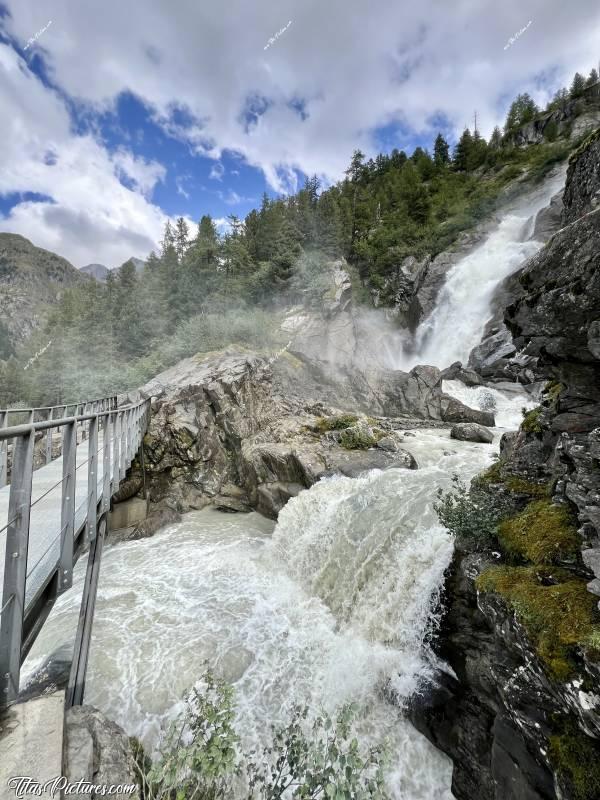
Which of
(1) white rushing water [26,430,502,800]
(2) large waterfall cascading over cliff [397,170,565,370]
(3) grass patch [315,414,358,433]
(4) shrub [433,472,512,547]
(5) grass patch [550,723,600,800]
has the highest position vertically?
(2) large waterfall cascading over cliff [397,170,565,370]

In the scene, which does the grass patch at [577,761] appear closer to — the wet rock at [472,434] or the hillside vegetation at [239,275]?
the wet rock at [472,434]

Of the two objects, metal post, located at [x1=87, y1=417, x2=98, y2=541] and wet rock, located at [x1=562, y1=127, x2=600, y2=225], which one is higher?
wet rock, located at [x1=562, y1=127, x2=600, y2=225]

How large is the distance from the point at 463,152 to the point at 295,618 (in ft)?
216

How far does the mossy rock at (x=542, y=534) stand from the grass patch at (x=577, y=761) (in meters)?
1.71

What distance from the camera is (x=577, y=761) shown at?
3.39 meters

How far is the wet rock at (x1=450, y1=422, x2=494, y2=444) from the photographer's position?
15.3 metres

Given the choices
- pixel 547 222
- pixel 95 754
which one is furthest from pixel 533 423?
pixel 547 222

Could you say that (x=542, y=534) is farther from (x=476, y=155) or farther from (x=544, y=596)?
(x=476, y=155)

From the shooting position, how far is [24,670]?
649cm

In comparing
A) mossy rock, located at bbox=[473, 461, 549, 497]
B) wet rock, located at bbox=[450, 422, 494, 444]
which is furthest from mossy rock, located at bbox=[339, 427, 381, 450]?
mossy rock, located at bbox=[473, 461, 549, 497]

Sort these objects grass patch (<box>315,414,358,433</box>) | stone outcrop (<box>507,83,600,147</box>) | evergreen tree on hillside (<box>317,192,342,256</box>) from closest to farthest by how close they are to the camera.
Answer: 1. grass patch (<box>315,414,358,433</box>)
2. evergreen tree on hillside (<box>317,192,342,256</box>)
3. stone outcrop (<box>507,83,600,147</box>)

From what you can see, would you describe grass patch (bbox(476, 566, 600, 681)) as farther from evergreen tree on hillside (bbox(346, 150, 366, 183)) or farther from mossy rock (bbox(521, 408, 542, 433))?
evergreen tree on hillside (bbox(346, 150, 366, 183))

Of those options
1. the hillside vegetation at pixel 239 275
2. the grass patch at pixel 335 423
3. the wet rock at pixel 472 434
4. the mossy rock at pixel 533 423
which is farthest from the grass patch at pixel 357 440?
the hillside vegetation at pixel 239 275

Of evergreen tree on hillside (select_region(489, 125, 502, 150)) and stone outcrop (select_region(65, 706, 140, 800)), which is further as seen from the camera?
evergreen tree on hillside (select_region(489, 125, 502, 150))
